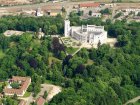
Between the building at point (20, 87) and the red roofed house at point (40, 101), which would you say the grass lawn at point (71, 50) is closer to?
the building at point (20, 87)

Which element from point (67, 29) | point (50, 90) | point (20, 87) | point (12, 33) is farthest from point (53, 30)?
point (20, 87)

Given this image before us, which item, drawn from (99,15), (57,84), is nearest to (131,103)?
(57,84)

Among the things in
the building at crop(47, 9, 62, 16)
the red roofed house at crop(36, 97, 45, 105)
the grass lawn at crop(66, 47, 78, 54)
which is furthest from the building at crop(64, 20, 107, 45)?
the red roofed house at crop(36, 97, 45, 105)

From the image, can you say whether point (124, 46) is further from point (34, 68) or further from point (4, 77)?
point (4, 77)

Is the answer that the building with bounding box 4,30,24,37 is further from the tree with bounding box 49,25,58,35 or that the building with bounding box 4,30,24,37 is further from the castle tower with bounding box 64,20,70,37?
the castle tower with bounding box 64,20,70,37

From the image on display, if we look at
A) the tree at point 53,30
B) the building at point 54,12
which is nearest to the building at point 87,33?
the tree at point 53,30

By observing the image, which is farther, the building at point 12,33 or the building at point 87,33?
the building at point 12,33
